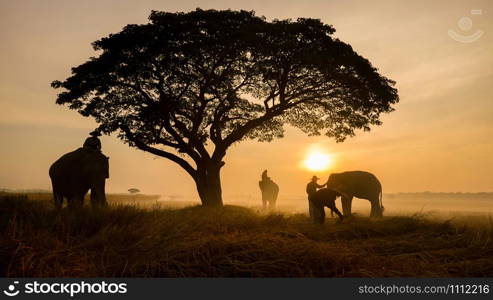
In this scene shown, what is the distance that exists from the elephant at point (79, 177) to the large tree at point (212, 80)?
7.22m

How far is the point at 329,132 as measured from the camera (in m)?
22.0

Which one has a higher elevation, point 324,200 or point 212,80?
point 212,80

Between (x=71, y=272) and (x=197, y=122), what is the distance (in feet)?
54.2

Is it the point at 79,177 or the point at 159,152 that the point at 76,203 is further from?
the point at 159,152

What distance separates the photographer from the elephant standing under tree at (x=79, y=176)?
1131cm

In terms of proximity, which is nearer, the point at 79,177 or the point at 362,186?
the point at 79,177

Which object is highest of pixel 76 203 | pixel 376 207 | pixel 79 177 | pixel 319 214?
pixel 79 177

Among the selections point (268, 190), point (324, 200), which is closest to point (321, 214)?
point (324, 200)

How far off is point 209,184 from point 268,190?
10042mm
